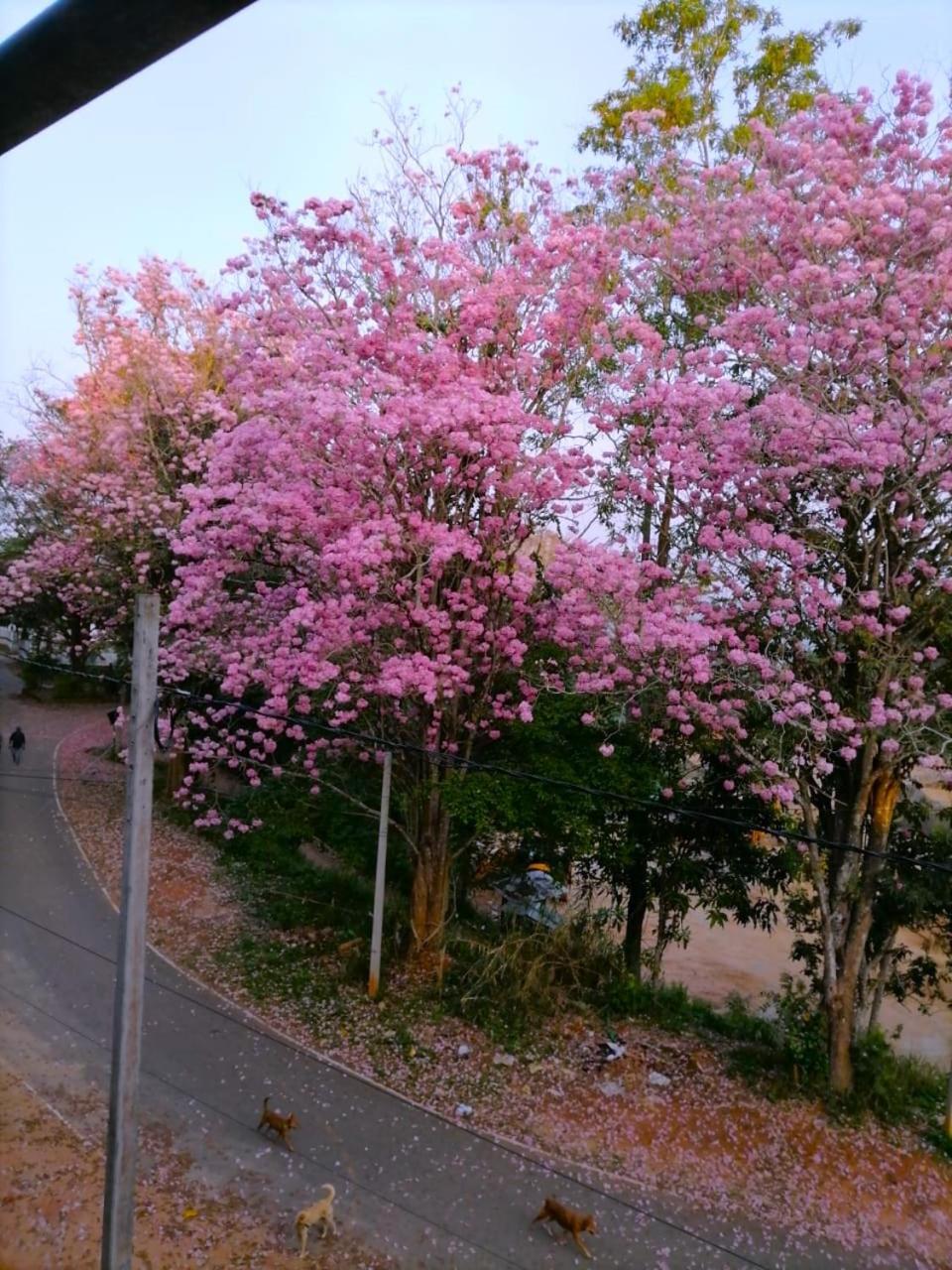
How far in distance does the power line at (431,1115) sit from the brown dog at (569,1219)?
175 mm

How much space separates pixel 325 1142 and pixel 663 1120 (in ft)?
8.92

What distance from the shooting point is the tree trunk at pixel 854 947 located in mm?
7812

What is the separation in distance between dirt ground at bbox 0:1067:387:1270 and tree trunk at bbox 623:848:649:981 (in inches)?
197

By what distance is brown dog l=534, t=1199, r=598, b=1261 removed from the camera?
5738 millimetres

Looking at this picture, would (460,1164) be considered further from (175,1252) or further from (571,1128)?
(175,1252)

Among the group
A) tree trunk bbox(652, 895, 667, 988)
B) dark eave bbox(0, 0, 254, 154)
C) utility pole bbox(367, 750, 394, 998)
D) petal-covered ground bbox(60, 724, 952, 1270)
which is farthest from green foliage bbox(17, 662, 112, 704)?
dark eave bbox(0, 0, 254, 154)

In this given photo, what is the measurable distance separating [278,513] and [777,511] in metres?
4.28

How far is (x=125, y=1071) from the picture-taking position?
4.13 metres

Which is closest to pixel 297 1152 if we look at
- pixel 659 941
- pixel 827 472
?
pixel 659 941

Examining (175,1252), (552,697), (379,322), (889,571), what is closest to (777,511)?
(889,571)

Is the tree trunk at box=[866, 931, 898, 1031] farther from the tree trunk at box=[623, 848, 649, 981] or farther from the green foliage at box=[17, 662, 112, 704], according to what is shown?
the green foliage at box=[17, 662, 112, 704]

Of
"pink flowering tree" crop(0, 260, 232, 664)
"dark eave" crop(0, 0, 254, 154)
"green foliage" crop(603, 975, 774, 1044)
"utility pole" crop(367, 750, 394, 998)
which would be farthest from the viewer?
"pink flowering tree" crop(0, 260, 232, 664)

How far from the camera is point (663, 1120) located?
24.0 feet

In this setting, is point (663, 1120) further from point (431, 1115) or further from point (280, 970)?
point (280, 970)
